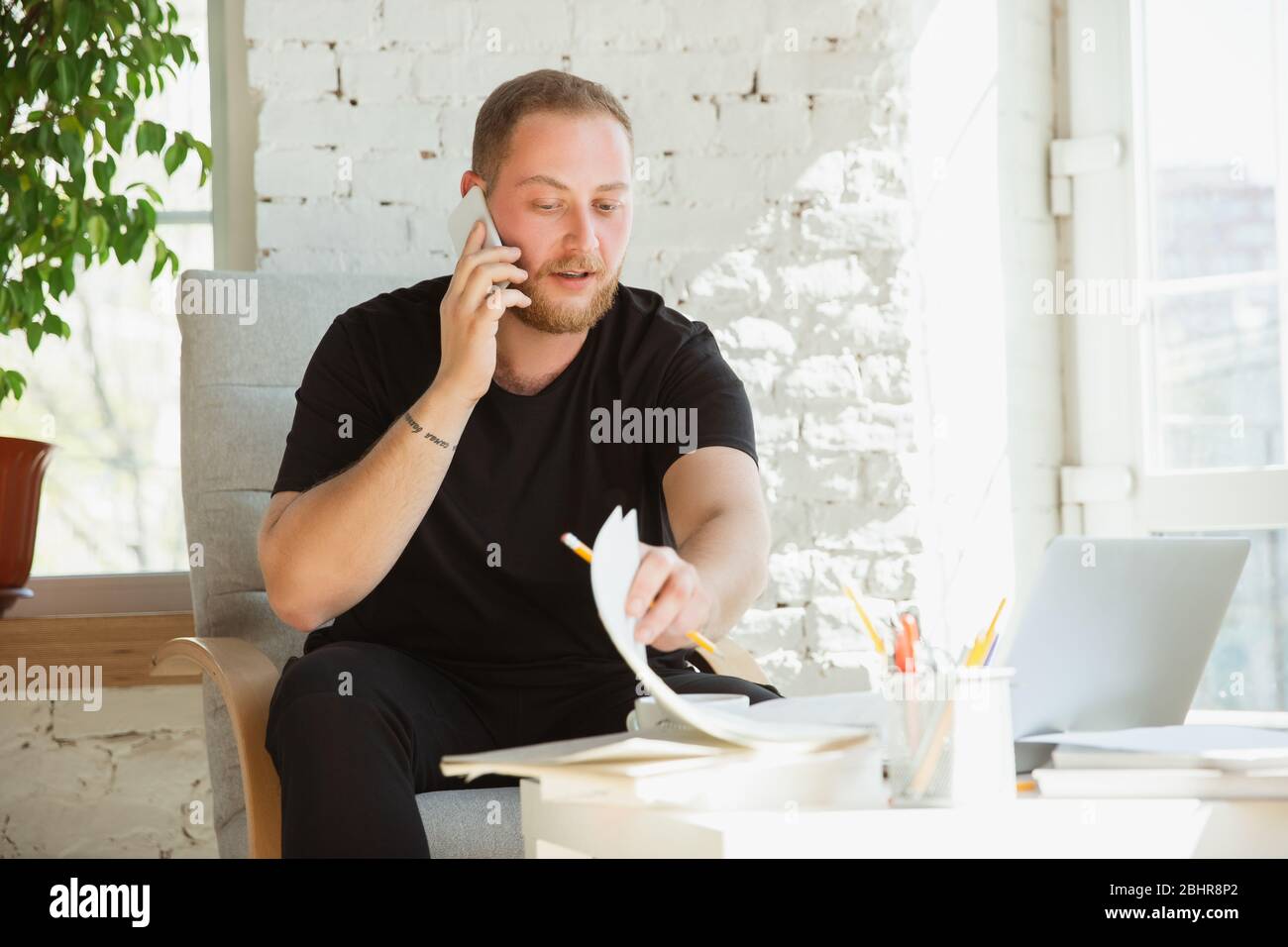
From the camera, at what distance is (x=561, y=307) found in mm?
1816

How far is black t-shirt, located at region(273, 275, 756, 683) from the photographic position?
1.71 meters

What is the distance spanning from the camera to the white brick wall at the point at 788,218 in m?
2.54

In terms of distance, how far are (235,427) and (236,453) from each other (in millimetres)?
40

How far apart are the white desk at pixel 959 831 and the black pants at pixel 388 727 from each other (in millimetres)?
319

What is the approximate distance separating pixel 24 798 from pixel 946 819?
2.01 metres

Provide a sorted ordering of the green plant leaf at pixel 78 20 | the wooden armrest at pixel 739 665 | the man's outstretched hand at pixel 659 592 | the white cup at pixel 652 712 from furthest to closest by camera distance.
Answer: the green plant leaf at pixel 78 20, the wooden armrest at pixel 739 665, the white cup at pixel 652 712, the man's outstretched hand at pixel 659 592

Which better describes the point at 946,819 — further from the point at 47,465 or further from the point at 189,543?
the point at 47,465

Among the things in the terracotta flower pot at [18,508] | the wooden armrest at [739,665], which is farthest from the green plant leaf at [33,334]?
the wooden armrest at [739,665]

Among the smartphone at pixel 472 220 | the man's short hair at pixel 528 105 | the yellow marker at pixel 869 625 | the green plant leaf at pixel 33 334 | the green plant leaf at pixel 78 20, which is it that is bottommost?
the yellow marker at pixel 869 625

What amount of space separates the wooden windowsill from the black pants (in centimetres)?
81

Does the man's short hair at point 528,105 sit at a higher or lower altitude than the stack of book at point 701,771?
higher

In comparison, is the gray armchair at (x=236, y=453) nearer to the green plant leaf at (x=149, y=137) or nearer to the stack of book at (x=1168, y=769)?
the green plant leaf at (x=149, y=137)

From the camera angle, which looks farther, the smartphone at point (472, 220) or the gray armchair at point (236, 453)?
the gray armchair at point (236, 453)
